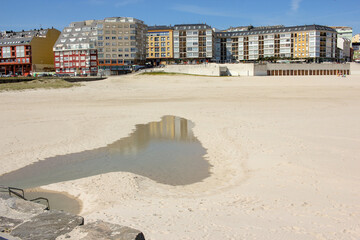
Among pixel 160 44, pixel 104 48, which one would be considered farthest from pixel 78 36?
pixel 160 44

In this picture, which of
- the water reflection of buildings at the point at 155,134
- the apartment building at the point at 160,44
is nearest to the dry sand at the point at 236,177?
the water reflection of buildings at the point at 155,134

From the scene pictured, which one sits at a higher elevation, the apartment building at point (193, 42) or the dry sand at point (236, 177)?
the apartment building at point (193, 42)

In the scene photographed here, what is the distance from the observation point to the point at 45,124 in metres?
22.3

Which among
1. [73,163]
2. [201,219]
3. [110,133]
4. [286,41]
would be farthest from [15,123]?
[286,41]

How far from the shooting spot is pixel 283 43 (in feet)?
398

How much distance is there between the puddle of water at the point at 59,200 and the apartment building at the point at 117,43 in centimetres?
8789

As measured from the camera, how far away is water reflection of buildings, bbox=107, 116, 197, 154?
Answer: 1697 cm

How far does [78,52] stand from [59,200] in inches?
3768

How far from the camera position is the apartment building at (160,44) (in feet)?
382

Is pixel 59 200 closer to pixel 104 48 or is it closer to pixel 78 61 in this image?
pixel 104 48

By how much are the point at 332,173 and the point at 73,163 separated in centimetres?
965

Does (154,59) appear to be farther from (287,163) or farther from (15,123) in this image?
(287,163)

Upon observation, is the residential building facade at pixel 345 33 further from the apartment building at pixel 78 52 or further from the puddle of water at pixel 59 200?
the puddle of water at pixel 59 200

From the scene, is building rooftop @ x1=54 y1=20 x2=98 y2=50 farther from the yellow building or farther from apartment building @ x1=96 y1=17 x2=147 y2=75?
the yellow building
